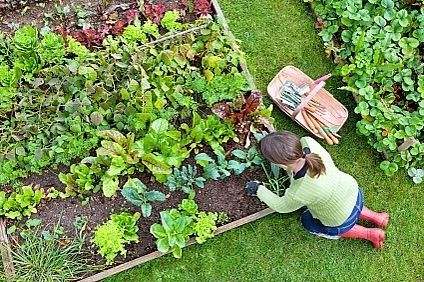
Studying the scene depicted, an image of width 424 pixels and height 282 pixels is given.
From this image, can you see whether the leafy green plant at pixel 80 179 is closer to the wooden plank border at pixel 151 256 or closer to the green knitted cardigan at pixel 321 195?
the wooden plank border at pixel 151 256

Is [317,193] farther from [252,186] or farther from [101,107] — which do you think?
[101,107]

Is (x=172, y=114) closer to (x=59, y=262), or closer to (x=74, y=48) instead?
(x=74, y=48)

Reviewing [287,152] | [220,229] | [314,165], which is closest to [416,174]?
[314,165]

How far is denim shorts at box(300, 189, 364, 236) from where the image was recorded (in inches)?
179

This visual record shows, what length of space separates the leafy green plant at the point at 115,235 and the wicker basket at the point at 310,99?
1.40 m

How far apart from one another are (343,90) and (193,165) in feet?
4.47

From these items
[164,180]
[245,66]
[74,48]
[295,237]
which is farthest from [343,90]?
[74,48]

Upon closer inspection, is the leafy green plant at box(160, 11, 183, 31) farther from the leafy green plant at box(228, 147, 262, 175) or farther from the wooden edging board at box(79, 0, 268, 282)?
the leafy green plant at box(228, 147, 262, 175)

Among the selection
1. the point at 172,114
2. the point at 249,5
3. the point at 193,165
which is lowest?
the point at 193,165

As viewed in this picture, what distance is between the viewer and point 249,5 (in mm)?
5297

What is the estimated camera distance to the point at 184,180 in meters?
4.67

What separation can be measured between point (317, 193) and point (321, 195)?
0.04m

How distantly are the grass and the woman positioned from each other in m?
0.14

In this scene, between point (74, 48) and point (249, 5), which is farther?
point (249, 5)
